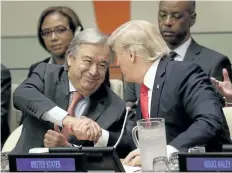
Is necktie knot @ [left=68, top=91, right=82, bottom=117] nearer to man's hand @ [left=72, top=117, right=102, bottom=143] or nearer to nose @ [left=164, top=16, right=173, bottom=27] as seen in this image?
man's hand @ [left=72, top=117, right=102, bottom=143]

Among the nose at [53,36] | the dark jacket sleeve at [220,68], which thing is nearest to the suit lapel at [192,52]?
the dark jacket sleeve at [220,68]

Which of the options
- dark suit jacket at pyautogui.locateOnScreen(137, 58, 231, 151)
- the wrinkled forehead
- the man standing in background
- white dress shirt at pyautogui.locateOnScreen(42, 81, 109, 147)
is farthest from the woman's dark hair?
dark suit jacket at pyautogui.locateOnScreen(137, 58, 231, 151)

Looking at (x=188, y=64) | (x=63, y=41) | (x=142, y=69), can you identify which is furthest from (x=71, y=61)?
(x=63, y=41)

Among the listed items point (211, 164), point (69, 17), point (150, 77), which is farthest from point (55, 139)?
point (69, 17)

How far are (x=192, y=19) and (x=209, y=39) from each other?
812mm

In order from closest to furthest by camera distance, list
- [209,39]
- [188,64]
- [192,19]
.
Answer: [188,64], [192,19], [209,39]

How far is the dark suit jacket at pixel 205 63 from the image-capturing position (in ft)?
12.6

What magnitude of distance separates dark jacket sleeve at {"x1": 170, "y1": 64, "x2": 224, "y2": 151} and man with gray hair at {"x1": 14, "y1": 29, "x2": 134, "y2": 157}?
1.21 feet

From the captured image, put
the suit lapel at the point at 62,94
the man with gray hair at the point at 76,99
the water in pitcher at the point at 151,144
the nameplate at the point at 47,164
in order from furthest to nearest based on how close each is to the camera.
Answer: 1. the suit lapel at the point at 62,94
2. the man with gray hair at the point at 76,99
3. the water in pitcher at the point at 151,144
4. the nameplate at the point at 47,164

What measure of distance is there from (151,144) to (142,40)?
793 mm

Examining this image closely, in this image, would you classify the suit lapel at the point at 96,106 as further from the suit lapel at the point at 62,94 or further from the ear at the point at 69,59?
the ear at the point at 69,59

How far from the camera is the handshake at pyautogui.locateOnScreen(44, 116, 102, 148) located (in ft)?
8.48

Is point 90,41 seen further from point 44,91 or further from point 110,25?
point 110,25

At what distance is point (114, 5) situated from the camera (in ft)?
16.3
